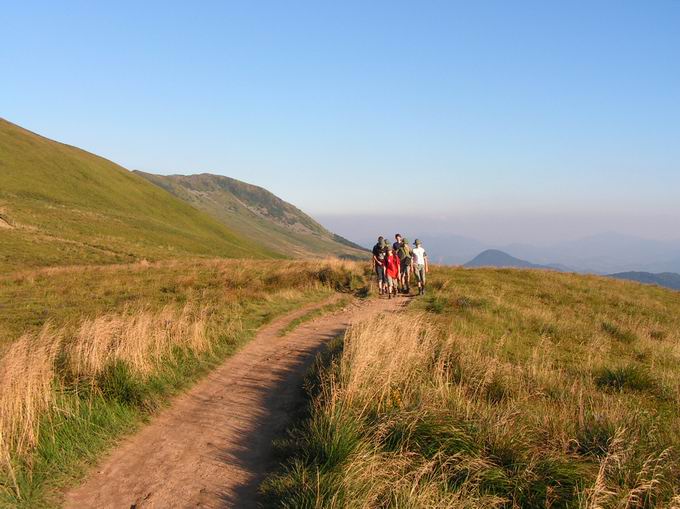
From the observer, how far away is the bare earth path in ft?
18.1

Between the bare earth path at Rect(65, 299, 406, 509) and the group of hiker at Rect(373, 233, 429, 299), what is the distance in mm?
10701

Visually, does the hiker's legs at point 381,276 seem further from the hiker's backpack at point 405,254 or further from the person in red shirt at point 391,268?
the hiker's backpack at point 405,254

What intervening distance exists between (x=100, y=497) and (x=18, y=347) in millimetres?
3537

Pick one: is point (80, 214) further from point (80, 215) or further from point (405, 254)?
point (405, 254)

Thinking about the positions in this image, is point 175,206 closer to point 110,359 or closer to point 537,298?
point 537,298

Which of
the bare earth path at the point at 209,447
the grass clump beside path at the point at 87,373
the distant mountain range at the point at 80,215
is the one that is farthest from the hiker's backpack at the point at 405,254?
the distant mountain range at the point at 80,215

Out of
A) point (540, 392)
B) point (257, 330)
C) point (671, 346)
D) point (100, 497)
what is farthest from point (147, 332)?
point (671, 346)

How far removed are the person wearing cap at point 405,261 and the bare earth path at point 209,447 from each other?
12403 mm

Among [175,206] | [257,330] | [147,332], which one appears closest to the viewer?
[147,332]

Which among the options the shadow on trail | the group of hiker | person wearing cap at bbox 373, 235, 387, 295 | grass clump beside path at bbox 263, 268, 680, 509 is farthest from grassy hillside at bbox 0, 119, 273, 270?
grass clump beside path at bbox 263, 268, 680, 509

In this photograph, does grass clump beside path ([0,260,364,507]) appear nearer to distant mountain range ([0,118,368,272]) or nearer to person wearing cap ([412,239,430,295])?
person wearing cap ([412,239,430,295])

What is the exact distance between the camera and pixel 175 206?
113312 mm

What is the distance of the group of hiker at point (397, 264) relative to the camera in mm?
20906

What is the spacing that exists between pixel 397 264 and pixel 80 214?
57.9 m
